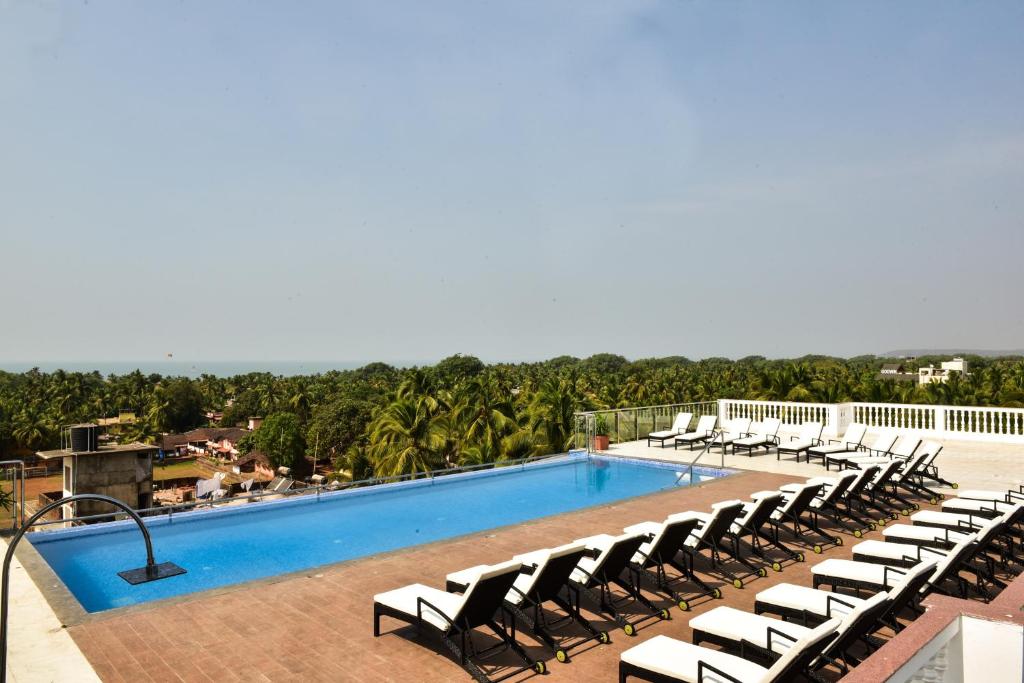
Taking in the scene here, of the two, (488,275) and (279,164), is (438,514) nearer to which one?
(279,164)

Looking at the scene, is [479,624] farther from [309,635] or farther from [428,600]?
[309,635]

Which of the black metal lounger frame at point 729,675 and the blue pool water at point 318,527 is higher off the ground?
the black metal lounger frame at point 729,675

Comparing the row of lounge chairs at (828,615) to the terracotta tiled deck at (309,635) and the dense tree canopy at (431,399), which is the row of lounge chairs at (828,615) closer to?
the terracotta tiled deck at (309,635)

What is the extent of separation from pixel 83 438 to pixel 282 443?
60461 millimetres

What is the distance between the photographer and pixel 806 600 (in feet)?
18.9

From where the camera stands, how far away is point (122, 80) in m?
21.2

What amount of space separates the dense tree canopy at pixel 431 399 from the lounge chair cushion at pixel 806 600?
769 inches

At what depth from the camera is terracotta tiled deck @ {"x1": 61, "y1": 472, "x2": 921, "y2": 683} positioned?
5422 millimetres

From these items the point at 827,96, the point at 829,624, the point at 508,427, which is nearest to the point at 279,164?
the point at 508,427

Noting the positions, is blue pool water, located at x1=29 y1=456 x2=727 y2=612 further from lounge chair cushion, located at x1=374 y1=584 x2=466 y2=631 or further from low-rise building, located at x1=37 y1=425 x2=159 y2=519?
lounge chair cushion, located at x1=374 y1=584 x2=466 y2=631

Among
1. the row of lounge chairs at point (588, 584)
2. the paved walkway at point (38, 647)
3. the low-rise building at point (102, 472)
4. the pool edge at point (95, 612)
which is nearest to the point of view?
the paved walkway at point (38, 647)

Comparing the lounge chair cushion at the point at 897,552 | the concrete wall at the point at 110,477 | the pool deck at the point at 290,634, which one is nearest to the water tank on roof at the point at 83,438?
the concrete wall at the point at 110,477

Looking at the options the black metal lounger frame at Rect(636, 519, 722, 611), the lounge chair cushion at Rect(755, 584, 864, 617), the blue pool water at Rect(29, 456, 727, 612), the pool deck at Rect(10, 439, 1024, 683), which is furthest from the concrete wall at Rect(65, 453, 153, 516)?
the lounge chair cushion at Rect(755, 584, 864, 617)

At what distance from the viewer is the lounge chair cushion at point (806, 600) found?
5586 mm
